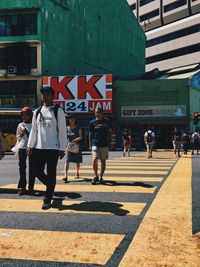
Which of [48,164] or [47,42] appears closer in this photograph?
A: [48,164]

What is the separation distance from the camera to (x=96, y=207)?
5770 mm

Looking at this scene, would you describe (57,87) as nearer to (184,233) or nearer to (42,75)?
(42,75)

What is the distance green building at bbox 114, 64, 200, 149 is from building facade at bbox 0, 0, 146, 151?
698cm

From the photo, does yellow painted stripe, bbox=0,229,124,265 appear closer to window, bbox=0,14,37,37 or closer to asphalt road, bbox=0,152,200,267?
asphalt road, bbox=0,152,200,267

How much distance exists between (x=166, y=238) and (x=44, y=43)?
3215cm

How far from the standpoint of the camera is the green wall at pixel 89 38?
3562cm

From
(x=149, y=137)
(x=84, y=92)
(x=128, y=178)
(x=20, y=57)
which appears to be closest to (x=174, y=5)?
(x=20, y=57)

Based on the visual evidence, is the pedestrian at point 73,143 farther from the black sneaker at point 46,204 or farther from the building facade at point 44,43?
the building facade at point 44,43

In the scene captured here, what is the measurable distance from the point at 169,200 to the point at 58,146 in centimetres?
201

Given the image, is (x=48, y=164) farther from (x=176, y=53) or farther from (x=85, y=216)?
(x=176, y=53)

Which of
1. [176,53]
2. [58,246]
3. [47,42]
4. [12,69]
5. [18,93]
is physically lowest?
[58,246]

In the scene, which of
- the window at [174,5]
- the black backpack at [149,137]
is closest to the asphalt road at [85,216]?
the black backpack at [149,137]

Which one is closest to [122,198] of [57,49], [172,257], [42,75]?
[172,257]

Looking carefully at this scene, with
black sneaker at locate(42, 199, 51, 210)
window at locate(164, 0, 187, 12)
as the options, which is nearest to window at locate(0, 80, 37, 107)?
black sneaker at locate(42, 199, 51, 210)
